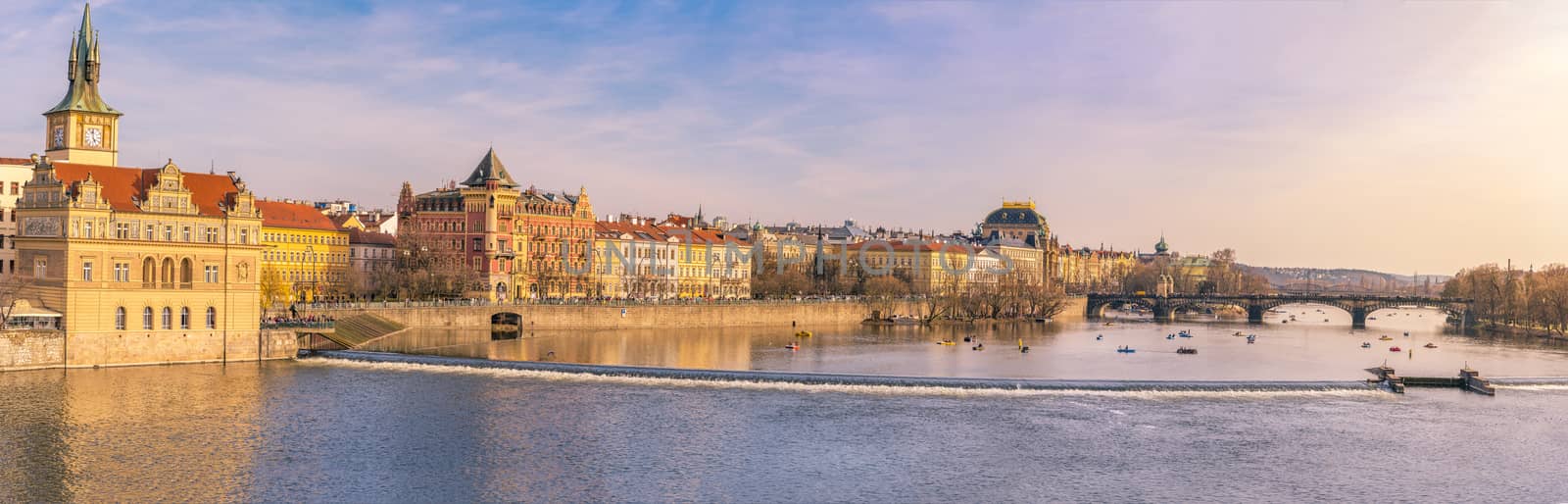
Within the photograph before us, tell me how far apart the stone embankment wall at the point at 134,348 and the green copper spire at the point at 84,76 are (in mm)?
14516

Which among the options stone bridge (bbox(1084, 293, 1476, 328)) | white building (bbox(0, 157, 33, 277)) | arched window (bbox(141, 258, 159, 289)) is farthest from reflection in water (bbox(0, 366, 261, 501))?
stone bridge (bbox(1084, 293, 1476, 328))

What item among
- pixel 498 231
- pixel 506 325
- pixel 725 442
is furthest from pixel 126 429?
pixel 498 231

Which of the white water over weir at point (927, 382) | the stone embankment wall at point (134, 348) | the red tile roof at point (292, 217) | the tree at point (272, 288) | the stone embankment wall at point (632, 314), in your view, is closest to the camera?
the stone embankment wall at point (134, 348)

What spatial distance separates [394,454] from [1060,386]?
1051 inches

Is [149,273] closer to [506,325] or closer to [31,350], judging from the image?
[31,350]

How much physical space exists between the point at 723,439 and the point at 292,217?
69.6 m

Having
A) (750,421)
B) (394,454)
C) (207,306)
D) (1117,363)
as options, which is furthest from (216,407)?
(1117,363)

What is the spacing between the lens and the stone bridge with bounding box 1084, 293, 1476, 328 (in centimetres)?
12556

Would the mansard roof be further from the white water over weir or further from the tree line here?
the tree line

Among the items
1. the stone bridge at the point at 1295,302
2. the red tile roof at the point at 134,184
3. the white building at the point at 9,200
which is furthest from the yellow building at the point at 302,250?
the stone bridge at the point at 1295,302

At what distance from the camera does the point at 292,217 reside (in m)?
97.9

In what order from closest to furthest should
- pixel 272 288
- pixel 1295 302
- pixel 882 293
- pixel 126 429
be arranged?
pixel 126 429
pixel 272 288
pixel 882 293
pixel 1295 302

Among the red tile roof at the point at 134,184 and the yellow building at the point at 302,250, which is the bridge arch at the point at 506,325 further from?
the red tile roof at the point at 134,184

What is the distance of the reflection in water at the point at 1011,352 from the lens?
63.2 meters
